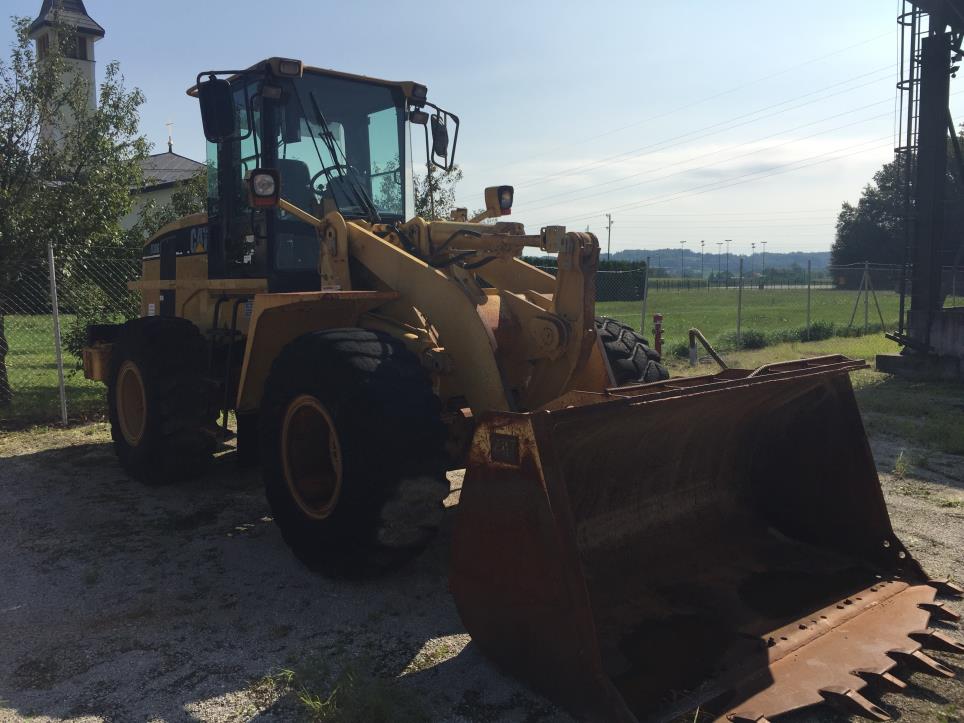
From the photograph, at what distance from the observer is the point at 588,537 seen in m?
4.08

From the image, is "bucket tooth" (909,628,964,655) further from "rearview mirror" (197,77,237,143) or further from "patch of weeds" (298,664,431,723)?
"rearview mirror" (197,77,237,143)

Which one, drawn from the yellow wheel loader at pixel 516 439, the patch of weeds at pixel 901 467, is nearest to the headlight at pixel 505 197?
the yellow wheel loader at pixel 516 439

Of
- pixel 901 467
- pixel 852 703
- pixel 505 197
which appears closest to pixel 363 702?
pixel 852 703

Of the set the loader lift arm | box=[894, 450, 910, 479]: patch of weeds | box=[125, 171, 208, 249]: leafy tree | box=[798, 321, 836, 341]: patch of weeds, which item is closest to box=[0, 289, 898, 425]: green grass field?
box=[798, 321, 836, 341]: patch of weeds

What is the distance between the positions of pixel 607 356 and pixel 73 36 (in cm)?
893

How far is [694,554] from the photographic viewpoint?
4355mm

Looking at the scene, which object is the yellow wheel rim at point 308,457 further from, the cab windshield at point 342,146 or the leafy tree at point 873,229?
the leafy tree at point 873,229

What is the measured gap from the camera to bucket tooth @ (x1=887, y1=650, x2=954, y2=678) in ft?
11.1

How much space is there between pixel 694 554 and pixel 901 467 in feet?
11.4

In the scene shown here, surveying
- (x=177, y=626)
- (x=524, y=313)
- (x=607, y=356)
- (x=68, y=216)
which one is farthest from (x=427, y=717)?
(x=68, y=216)

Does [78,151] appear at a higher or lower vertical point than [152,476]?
higher

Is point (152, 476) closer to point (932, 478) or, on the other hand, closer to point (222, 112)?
point (222, 112)

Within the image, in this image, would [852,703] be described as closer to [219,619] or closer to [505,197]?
[219,619]

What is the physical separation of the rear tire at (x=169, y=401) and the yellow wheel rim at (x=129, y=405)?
142 mm
